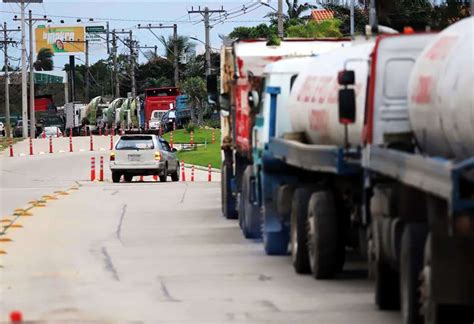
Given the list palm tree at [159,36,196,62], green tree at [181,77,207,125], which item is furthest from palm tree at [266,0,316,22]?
palm tree at [159,36,196,62]

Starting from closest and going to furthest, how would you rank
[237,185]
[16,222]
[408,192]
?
[408,192], [237,185], [16,222]

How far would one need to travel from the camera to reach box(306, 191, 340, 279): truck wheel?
17.3m

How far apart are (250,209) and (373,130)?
858cm

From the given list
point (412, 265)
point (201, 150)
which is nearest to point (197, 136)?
point (201, 150)

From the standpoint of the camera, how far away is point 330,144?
17453 millimetres

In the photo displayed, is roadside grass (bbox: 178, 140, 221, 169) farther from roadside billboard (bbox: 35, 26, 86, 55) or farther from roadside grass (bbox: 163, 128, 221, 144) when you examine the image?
roadside billboard (bbox: 35, 26, 86, 55)

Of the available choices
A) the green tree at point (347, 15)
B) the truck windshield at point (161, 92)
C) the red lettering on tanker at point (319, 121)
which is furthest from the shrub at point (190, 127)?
the red lettering on tanker at point (319, 121)

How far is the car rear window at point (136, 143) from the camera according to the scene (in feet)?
155

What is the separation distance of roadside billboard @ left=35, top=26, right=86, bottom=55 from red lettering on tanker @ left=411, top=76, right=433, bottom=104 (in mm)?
156517

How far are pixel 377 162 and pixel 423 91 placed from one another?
81 cm

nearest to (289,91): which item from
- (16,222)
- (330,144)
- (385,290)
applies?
(330,144)

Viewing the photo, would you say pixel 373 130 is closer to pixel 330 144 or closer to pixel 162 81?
pixel 330 144

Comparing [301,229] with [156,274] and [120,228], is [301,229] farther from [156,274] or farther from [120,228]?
[120,228]

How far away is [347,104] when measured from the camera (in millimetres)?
15438
